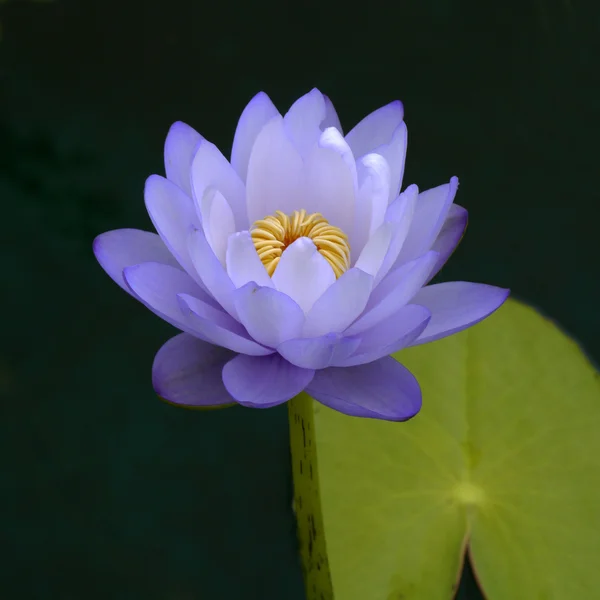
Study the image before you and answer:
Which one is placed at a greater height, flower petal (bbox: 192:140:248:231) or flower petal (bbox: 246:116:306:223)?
flower petal (bbox: 246:116:306:223)

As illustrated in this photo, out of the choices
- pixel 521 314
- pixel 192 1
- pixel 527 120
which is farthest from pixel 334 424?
pixel 192 1

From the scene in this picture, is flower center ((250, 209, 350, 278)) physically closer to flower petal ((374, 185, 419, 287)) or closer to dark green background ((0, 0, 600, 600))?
flower petal ((374, 185, 419, 287))

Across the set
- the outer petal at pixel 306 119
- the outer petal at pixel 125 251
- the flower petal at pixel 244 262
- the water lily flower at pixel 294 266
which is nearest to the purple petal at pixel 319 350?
the water lily flower at pixel 294 266

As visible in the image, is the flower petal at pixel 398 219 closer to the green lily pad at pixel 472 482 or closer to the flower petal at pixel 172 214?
the flower petal at pixel 172 214

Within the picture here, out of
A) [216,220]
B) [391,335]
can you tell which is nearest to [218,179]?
[216,220]

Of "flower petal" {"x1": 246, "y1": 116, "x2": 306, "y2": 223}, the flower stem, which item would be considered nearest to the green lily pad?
the flower stem

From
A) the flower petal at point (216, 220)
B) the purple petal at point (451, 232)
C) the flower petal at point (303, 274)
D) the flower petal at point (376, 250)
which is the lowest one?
the flower petal at point (303, 274)
